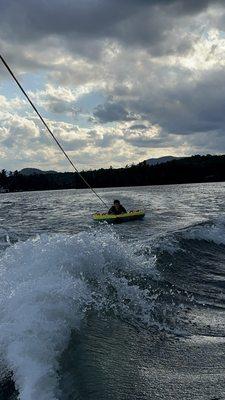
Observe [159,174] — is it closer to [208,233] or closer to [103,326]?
[208,233]

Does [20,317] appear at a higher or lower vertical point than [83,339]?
higher

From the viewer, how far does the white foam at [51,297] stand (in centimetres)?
552

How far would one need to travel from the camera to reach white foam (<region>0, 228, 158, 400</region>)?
217 inches

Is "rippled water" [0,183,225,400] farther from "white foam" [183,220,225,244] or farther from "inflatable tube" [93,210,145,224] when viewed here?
"inflatable tube" [93,210,145,224]

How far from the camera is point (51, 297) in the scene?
741 centimetres

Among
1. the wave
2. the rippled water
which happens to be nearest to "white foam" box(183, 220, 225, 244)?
the wave

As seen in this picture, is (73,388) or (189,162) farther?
(189,162)

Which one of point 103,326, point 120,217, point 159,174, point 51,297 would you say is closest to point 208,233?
point 120,217

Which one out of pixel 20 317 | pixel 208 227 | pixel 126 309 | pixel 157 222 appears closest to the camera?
pixel 20 317

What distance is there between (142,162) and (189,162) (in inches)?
899

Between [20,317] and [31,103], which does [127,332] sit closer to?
[20,317]

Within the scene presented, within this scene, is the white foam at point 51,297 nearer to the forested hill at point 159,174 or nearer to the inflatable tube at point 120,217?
the inflatable tube at point 120,217

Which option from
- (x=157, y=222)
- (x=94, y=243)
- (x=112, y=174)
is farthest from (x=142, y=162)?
(x=94, y=243)

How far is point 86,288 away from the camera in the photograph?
9016mm
